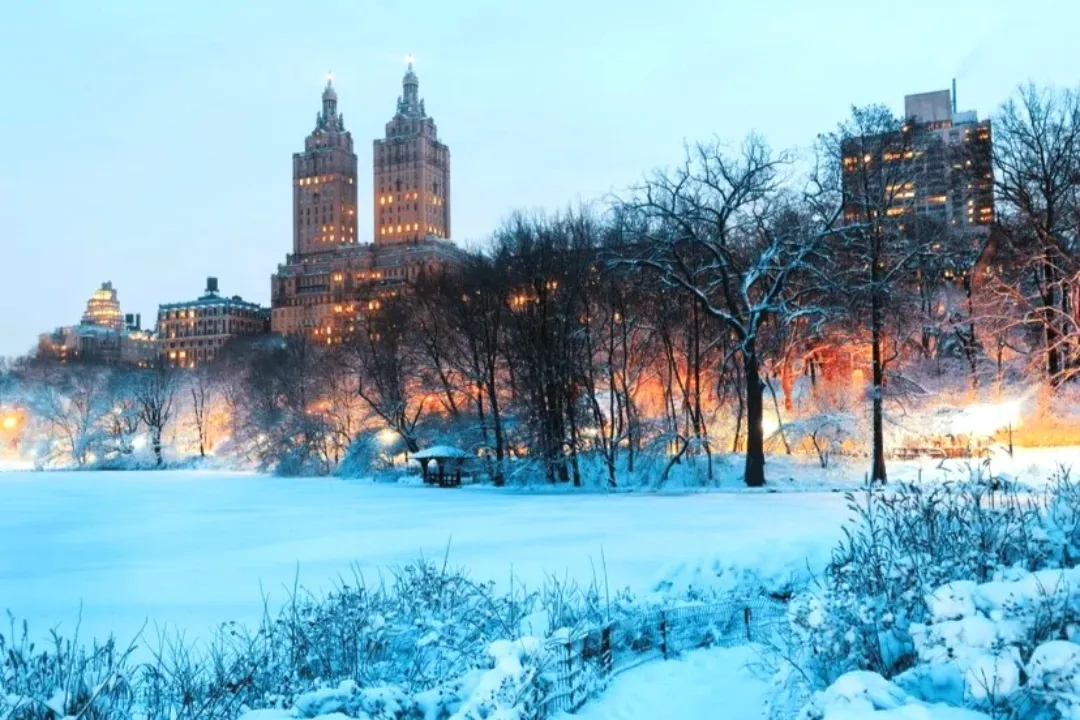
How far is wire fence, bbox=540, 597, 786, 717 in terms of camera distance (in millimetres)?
8484

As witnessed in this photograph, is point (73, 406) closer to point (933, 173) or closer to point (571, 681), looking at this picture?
point (933, 173)

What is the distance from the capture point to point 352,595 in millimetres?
9977

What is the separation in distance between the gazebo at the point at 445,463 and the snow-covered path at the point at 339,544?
8.02 m

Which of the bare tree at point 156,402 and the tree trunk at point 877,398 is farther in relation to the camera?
the bare tree at point 156,402

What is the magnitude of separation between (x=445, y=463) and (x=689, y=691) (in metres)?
33.4

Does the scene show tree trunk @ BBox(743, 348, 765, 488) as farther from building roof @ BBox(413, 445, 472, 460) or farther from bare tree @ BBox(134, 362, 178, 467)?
bare tree @ BBox(134, 362, 178, 467)

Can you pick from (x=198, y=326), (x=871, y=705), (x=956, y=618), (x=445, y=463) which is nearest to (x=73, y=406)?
(x=445, y=463)

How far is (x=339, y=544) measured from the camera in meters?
18.8

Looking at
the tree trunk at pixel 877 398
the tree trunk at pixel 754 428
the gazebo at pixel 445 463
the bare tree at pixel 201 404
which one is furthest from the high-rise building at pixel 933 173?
the bare tree at pixel 201 404

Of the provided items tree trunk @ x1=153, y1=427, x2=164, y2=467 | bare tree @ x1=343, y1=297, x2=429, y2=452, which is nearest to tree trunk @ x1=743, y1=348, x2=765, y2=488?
bare tree @ x1=343, y1=297, x2=429, y2=452

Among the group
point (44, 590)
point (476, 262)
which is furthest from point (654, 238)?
point (44, 590)

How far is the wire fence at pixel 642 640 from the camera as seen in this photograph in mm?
8484

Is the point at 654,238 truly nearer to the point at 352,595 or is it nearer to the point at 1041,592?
the point at 352,595

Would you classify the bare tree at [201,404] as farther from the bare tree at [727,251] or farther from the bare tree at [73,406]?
the bare tree at [727,251]
